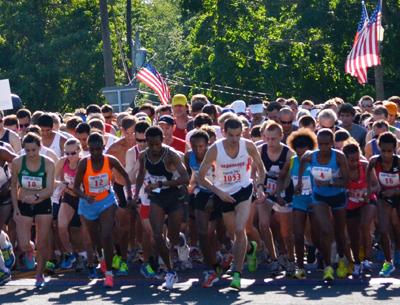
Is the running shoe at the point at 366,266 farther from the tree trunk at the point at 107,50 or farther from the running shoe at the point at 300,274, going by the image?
the tree trunk at the point at 107,50

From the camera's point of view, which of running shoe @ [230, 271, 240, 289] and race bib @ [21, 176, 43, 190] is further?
race bib @ [21, 176, 43, 190]

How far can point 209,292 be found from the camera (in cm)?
1386

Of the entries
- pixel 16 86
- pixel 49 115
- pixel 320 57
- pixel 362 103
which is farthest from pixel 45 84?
pixel 49 115

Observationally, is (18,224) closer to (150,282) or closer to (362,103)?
(150,282)

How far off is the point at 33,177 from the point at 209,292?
250cm

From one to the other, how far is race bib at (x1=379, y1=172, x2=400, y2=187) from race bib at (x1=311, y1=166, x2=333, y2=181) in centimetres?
70

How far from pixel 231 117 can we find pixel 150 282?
218 cm

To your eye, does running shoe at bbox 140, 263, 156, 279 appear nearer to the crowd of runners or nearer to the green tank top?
the crowd of runners

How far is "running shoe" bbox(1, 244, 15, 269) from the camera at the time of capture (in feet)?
50.2

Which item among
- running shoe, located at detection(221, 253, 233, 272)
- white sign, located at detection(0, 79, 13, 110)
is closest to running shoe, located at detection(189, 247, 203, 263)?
running shoe, located at detection(221, 253, 233, 272)

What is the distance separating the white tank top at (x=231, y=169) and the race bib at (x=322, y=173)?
0.81 metres

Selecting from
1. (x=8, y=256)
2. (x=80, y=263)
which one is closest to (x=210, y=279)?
(x=80, y=263)

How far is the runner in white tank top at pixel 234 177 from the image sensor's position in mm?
14055

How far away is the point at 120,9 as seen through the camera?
57.9 meters
